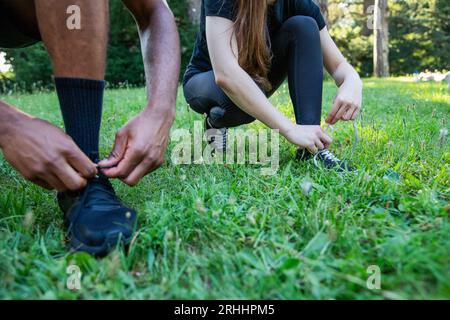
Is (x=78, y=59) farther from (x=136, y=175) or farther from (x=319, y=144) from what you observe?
(x=319, y=144)

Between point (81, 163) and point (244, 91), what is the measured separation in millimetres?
736

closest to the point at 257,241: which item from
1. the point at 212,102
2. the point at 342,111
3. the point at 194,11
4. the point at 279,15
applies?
the point at 342,111

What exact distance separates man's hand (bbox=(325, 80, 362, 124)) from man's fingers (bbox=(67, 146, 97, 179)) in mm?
941

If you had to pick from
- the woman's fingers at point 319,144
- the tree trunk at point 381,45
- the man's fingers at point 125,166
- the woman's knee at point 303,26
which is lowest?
the man's fingers at point 125,166

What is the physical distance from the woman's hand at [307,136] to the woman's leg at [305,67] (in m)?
0.14

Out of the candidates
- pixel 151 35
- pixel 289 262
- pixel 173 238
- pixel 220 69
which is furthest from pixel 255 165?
pixel 289 262

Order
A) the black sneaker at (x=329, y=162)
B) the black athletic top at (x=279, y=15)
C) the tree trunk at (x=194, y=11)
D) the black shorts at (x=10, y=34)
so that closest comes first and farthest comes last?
the black shorts at (x=10, y=34), the black sneaker at (x=329, y=162), the black athletic top at (x=279, y=15), the tree trunk at (x=194, y=11)

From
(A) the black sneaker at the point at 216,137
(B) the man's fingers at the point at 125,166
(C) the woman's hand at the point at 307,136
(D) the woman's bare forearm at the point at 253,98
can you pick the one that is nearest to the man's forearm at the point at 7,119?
(B) the man's fingers at the point at 125,166

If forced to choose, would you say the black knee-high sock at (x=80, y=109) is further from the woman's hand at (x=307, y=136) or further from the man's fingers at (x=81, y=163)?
the woman's hand at (x=307, y=136)

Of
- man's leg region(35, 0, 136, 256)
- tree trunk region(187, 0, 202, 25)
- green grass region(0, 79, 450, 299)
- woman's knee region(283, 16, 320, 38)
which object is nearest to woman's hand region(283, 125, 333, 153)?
green grass region(0, 79, 450, 299)

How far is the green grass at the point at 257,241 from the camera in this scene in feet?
2.72

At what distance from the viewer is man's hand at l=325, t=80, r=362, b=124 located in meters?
1.64
